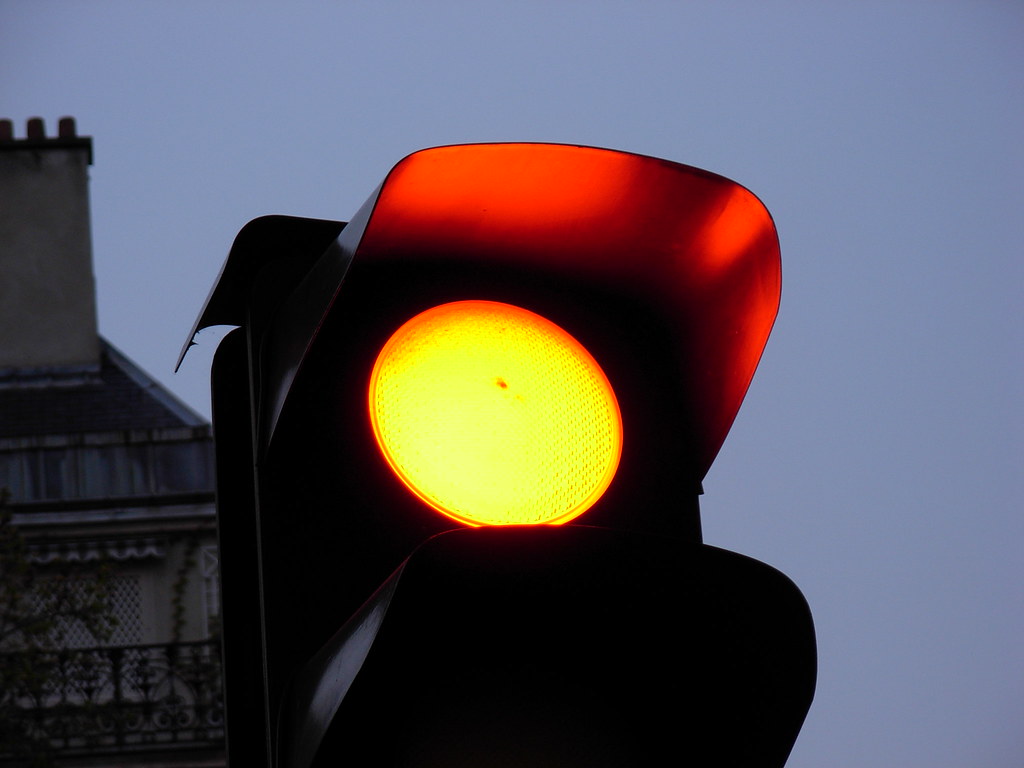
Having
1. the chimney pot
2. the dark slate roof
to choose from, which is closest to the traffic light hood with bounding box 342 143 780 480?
the dark slate roof

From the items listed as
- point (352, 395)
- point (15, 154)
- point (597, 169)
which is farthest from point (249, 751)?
point (15, 154)

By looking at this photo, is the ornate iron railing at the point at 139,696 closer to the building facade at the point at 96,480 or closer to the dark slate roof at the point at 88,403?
the building facade at the point at 96,480

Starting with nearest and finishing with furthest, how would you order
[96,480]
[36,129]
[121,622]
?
[121,622] < [96,480] < [36,129]

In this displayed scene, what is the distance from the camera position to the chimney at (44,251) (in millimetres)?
15875

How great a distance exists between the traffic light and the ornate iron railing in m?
11.9

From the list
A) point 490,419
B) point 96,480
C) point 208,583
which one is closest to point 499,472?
point 490,419

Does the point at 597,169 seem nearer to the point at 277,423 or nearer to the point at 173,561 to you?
the point at 277,423

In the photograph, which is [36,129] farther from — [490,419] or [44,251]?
[490,419]

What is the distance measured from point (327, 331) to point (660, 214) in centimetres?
41

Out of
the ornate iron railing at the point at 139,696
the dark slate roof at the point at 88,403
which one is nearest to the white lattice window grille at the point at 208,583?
the ornate iron railing at the point at 139,696

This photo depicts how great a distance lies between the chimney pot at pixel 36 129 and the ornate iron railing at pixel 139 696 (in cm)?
571

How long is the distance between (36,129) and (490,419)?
51.3ft

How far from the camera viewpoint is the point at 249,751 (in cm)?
153

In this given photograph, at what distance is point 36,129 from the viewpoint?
52.9ft
